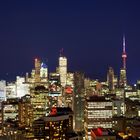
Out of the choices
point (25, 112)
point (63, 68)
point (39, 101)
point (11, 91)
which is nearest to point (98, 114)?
point (25, 112)

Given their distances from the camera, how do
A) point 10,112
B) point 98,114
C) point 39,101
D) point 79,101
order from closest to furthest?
point 98,114 < point 39,101 < point 10,112 < point 79,101

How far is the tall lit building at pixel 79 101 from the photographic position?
27.1 metres

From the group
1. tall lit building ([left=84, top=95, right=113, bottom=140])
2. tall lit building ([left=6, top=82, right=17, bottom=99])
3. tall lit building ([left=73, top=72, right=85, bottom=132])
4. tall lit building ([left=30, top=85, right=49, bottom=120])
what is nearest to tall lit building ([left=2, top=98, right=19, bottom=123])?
tall lit building ([left=30, top=85, right=49, bottom=120])

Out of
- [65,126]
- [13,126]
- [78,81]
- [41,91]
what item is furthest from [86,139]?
[78,81]

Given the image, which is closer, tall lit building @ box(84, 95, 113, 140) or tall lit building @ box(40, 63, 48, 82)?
tall lit building @ box(84, 95, 113, 140)

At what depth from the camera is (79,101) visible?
3153cm

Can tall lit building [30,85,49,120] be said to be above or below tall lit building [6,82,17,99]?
below

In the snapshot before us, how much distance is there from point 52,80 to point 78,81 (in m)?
8.94

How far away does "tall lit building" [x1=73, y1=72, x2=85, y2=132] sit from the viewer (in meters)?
27.1

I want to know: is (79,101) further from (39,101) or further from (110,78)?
(110,78)

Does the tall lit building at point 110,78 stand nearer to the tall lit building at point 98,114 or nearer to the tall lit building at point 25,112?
the tall lit building at point 25,112

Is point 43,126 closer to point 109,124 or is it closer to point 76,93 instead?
point 109,124

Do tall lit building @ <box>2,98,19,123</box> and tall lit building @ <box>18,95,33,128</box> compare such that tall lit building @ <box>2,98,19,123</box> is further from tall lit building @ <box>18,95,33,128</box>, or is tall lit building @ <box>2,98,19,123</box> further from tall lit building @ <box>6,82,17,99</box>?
tall lit building @ <box>6,82,17,99</box>

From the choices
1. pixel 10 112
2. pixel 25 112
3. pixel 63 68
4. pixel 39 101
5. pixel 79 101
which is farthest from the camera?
pixel 63 68
